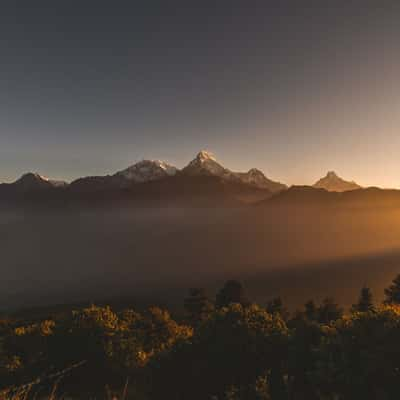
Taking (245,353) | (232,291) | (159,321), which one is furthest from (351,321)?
(232,291)

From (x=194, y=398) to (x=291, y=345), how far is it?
9278mm

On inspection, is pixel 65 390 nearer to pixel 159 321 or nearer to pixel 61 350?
pixel 61 350

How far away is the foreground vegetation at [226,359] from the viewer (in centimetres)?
1814

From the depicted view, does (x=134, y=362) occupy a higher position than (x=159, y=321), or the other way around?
(x=134, y=362)

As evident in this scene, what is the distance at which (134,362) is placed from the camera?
30.1 m

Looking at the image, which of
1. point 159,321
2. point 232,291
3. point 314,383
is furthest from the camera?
point 232,291

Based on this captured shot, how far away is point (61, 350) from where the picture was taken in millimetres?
31609

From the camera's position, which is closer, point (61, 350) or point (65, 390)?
point (65, 390)

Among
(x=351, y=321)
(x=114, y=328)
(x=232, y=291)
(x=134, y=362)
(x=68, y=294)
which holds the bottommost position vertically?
(x=68, y=294)

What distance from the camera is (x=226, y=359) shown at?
23.0 meters

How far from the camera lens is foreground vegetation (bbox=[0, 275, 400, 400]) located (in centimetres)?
1814

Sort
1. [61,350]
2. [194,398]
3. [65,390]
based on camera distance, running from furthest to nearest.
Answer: [61,350], [65,390], [194,398]

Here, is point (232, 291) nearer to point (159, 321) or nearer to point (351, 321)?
point (159, 321)

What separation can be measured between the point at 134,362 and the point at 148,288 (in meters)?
173
